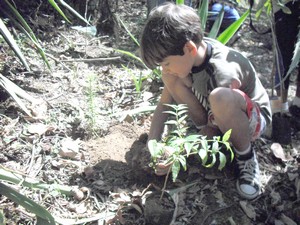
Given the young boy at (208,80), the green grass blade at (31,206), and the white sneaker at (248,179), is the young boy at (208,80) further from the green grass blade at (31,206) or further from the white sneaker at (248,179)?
the green grass blade at (31,206)

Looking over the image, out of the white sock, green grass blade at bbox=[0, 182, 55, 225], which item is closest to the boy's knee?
green grass blade at bbox=[0, 182, 55, 225]

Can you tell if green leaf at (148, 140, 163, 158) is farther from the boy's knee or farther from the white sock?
the white sock

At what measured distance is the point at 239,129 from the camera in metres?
1.85

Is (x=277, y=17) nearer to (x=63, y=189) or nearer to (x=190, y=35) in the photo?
(x=190, y=35)

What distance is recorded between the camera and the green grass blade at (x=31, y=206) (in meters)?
1.51

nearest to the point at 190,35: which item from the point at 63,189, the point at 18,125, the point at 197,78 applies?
the point at 197,78

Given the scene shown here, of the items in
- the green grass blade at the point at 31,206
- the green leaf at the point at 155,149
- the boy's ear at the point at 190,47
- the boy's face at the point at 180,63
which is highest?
the boy's ear at the point at 190,47

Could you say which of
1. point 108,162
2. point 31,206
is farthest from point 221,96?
point 31,206

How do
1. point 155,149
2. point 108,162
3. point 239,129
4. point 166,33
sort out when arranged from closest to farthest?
point 155,149, point 166,33, point 239,129, point 108,162

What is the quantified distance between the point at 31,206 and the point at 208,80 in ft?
2.96

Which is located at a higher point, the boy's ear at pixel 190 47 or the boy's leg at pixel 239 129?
the boy's ear at pixel 190 47

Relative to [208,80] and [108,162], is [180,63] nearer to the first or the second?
[208,80]

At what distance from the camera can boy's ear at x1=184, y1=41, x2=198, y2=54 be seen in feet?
5.90

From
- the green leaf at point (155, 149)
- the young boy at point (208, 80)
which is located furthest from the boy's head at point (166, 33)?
the green leaf at point (155, 149)
